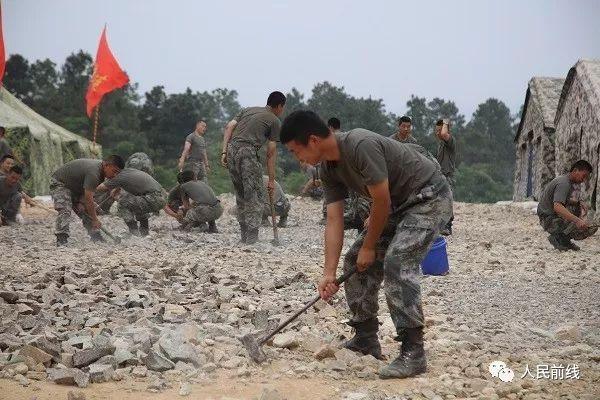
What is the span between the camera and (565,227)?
29.3 ft

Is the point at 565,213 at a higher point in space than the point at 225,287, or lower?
higher

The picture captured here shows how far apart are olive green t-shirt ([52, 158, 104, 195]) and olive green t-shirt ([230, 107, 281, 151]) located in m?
1.80

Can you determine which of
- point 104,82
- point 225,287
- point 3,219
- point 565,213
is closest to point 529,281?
point 565,213

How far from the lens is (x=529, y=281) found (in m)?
6.81

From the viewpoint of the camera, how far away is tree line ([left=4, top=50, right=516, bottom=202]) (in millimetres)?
30922

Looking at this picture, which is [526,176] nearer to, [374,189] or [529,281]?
[529,281]

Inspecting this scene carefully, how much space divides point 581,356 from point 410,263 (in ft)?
4.23

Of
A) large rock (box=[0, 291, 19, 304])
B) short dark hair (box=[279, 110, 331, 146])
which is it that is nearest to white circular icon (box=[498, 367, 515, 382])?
short dark hair (box=[279, 110, 331, 146])

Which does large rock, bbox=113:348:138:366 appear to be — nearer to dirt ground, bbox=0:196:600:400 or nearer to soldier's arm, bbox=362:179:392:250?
dirt ground, bbox=0:196:600:400

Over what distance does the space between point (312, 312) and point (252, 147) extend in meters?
3.91

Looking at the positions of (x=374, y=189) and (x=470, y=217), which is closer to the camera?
(x=374, y=189)

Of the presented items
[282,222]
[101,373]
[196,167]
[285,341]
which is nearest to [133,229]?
[282,222]

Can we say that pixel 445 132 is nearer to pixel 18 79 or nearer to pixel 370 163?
pixel 370 163

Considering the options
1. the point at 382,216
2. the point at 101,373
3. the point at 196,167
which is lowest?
the point at 101,373
